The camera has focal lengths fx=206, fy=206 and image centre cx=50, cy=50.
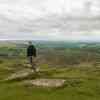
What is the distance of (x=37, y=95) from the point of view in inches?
677

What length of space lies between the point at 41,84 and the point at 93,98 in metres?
5.83

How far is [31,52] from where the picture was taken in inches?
1011

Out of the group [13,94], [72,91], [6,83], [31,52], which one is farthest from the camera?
[31,52]

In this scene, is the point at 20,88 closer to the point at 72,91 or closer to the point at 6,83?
the point at 6,83

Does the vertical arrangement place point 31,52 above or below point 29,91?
above

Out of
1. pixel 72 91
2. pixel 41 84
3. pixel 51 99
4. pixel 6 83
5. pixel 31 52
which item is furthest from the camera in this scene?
pixel 31 52

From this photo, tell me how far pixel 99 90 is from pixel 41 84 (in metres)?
5.64

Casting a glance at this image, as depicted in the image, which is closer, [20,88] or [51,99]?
[51,99]

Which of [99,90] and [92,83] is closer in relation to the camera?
[99,90]

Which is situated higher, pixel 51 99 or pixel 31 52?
pixel 31 52

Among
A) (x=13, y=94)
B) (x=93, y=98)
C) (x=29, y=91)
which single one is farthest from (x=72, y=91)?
(x=13, y=94)

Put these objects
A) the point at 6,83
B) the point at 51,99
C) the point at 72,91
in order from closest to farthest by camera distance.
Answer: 1. the point at 51,99
2. the point at 72,91
3. the point at 6,83

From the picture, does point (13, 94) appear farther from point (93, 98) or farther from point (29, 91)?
point (93, 98)

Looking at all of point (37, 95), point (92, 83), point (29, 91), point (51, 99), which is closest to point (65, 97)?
point (51, 99)
